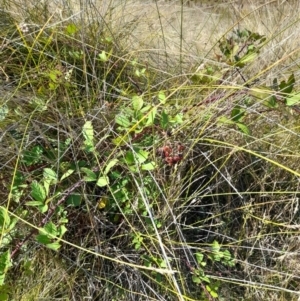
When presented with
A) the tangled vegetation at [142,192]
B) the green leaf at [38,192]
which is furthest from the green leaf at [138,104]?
the green leaf at [38,192]

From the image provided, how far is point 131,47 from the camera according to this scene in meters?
1.54

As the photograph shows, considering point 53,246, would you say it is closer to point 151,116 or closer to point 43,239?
point 43,239

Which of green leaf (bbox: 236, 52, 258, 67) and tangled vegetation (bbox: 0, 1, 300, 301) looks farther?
green leaf (bbox: 236, 52, 258, 67)

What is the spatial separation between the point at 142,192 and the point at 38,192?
20 centimetres


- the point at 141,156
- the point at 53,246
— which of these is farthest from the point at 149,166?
the point at 53,246

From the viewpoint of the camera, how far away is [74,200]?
3.29ft

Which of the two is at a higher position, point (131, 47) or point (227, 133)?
point (131, 47)

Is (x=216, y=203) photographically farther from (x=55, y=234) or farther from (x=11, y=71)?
(x=11, y=71)

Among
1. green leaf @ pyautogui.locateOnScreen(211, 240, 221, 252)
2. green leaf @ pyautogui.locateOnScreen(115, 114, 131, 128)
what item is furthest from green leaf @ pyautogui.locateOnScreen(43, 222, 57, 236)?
green leaf @ pyautogui.locateOnScreen(211, 240, 221, 252)

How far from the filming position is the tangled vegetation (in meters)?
1.00

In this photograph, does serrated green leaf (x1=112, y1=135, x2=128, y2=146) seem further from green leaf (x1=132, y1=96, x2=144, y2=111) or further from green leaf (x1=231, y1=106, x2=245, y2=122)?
green leaf (x1=231, y1=106, x2=245, y2=122)

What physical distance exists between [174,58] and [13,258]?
31.3 inches

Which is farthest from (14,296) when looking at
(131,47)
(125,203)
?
(131,47)

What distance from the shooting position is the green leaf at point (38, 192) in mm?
939
